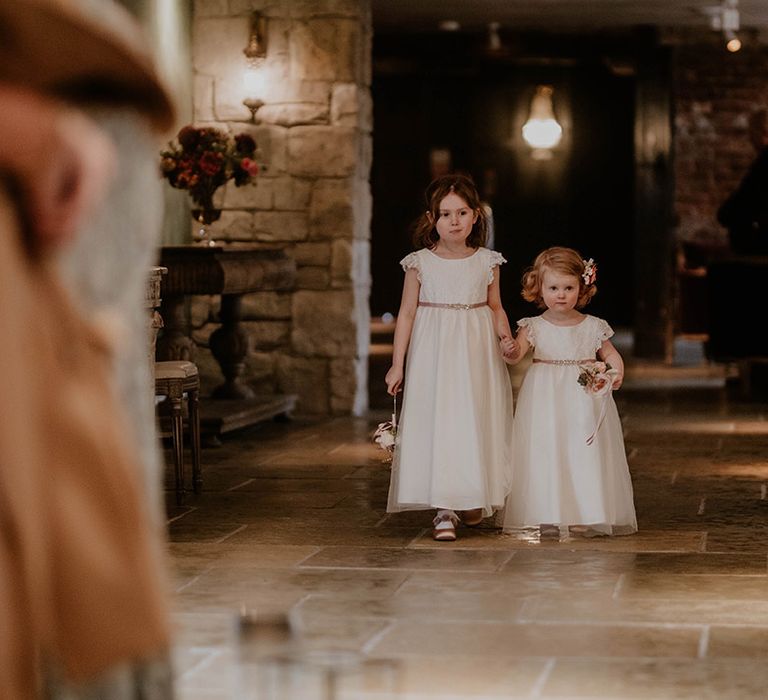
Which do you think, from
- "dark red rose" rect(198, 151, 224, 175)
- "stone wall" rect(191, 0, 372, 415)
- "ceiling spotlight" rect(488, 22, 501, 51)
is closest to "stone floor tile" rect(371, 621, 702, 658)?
"dark red rose" rect(198, 151, 224, 175)

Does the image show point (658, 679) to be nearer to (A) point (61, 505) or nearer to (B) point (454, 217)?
(A) point (61, 505)

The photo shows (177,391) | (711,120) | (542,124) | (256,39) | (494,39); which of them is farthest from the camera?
(542,124)

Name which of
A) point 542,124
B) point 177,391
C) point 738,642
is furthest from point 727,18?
point 738,642

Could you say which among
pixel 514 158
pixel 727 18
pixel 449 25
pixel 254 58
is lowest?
pixel 514 158

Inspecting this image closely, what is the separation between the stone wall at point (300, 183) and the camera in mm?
8992

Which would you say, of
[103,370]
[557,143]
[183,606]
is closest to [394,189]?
[557,143]

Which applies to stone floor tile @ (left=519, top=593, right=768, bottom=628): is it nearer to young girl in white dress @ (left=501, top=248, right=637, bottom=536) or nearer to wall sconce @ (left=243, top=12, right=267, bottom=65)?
young girl in white dress @ (left=501, top=248, right=637, bottom=536)

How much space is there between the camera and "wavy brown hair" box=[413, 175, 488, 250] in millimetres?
5133

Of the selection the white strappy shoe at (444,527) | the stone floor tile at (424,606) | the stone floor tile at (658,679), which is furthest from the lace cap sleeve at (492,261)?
the stone floor tile at (658,679)

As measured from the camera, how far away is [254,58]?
8.98m

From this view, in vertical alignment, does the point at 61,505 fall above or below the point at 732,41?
below

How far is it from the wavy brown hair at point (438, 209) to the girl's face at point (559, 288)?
286 mm

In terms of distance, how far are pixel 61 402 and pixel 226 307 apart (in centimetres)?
681

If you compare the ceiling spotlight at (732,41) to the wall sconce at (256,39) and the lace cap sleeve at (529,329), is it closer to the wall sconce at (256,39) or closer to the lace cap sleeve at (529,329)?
the wall sconce at (256,39)
